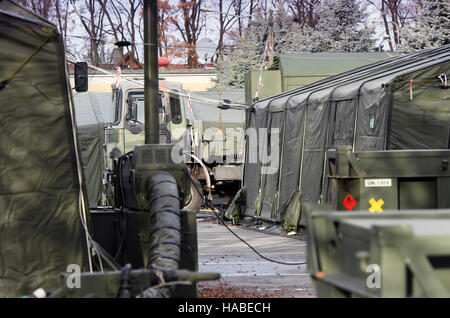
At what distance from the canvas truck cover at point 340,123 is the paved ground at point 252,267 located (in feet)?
4.24

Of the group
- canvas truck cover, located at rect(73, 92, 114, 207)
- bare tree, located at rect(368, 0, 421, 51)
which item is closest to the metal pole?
canvas truck cover, located at rect(73, 92, 114, 207)

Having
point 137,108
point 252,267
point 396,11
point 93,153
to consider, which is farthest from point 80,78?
point 396,11

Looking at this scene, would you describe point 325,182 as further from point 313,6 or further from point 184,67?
point 184,67

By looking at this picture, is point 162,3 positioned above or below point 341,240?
above

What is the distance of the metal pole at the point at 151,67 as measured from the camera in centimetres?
1435

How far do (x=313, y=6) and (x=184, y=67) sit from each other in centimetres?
1119

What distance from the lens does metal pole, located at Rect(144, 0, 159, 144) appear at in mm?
14352

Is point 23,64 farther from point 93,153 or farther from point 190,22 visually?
point 190,22

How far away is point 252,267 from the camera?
11836 mm

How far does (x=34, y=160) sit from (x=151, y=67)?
24.4ft

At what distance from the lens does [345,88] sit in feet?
50.4

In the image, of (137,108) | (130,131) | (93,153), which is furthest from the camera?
(137,108)
